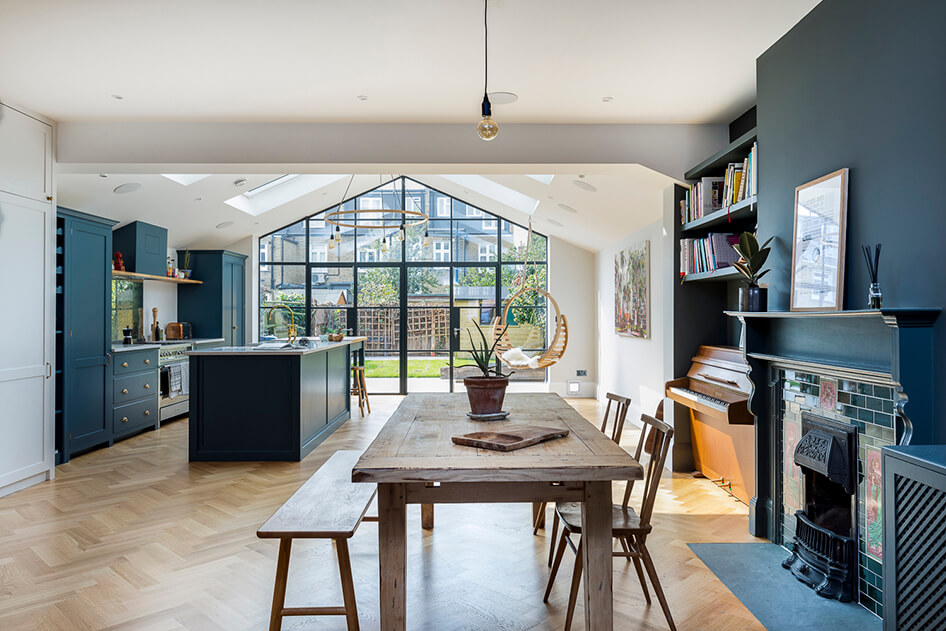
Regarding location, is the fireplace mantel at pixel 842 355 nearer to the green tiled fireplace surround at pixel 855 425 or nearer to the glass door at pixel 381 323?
the green tiled fireplace surround at pixel 855 425

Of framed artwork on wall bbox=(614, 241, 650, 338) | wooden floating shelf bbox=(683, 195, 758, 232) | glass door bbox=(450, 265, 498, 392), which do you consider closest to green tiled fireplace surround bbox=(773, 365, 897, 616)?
wooden floating shelf bbox=(683, 195, 758, 232)

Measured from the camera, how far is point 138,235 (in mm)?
6695

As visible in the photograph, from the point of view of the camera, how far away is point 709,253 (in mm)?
4152

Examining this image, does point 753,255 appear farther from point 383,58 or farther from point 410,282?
point 410,282

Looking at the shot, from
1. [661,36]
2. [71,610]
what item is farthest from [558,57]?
[71,610]

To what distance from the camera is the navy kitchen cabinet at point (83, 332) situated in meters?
4.93

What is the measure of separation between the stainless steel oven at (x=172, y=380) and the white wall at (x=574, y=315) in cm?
517

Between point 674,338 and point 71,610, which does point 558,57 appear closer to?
point 674,338

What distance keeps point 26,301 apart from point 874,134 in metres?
5.34

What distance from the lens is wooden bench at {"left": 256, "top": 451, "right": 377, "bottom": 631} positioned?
2088mm

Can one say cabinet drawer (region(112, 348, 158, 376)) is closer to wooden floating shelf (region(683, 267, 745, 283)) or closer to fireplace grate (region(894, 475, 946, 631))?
wooden floating shelf (region(683, 267, 745, 283))

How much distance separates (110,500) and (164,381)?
308 centimetres

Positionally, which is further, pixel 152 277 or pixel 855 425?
pixel 152 277

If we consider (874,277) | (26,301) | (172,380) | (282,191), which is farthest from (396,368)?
(874,277)
